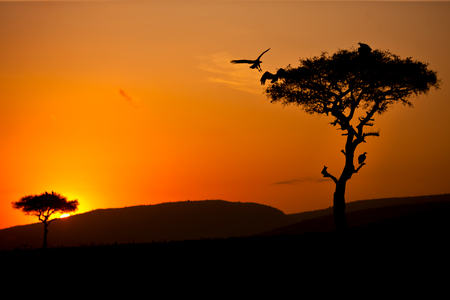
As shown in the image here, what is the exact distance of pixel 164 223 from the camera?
6181 inches

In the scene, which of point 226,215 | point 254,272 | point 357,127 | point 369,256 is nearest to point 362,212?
point 357,127

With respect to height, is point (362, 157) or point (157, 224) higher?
point (157, 224)

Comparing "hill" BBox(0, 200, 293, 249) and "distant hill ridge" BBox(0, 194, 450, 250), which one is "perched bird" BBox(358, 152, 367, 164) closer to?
"distant hill ridge" BBox(0, 194, 450, 250)

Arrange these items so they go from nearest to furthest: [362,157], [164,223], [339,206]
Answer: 1. [362,157]
2. [339,206]
3. [164,223]

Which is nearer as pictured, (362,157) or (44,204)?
(362,157)

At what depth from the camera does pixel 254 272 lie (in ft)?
47.3

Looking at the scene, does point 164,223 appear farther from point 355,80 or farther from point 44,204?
point 355,80

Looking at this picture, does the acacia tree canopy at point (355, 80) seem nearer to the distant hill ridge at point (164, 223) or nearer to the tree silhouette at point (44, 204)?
the tree silhouette at point (44, 204)

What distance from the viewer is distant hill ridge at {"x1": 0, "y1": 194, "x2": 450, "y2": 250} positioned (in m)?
143

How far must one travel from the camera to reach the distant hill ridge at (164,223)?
143 m

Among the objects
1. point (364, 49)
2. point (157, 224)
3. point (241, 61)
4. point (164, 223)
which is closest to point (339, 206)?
point (364, 49)

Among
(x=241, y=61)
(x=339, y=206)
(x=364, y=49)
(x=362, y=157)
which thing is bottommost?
(x=339, y=206)

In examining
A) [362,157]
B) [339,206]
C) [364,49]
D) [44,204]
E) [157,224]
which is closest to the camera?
[362,157]


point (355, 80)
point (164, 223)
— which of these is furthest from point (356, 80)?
point (164, 223)
